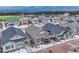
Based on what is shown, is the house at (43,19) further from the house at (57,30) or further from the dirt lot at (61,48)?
the dirt lot at (61,48)

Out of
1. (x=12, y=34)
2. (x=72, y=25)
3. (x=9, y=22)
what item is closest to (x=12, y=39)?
(x=12, y=34)

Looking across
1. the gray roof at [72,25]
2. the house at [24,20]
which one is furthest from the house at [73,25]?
the house at [24,20]

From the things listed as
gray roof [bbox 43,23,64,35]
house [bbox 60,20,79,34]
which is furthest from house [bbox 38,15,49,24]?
house [bbox 60,20,79,34]

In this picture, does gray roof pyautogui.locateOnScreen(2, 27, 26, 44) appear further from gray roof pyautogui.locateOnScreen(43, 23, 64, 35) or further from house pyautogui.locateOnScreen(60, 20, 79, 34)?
house pyautogui.locateOnScreen(60, 20, 79, 34)

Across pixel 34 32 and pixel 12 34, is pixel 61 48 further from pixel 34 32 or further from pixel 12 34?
pixel 12 34
